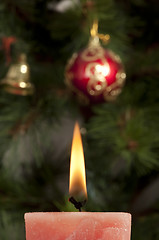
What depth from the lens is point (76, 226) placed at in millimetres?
164

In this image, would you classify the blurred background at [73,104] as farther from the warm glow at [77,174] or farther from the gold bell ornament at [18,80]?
the warm glow at [77,174]

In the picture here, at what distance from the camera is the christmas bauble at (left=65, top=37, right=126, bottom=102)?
0.60 meters

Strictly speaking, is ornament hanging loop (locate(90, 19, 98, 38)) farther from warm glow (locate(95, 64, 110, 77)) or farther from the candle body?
the candle body

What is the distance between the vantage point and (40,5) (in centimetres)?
74

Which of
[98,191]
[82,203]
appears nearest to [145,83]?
[98,191]

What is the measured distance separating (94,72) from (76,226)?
1.46 feet

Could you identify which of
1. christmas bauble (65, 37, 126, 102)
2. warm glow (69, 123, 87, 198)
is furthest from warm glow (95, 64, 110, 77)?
warm glow (69, 123, 87, 198)

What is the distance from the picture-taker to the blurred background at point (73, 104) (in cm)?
63

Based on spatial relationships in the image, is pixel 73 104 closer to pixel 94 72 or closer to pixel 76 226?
pixel 94 72

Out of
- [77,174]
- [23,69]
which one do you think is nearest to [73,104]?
[23,69]

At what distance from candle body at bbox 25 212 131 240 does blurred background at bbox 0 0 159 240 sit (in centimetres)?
41

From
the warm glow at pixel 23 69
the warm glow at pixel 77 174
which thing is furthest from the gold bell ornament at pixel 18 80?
the warm glow at pixel 77 174

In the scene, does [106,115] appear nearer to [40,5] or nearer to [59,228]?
[40,5]

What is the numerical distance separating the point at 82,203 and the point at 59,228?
14 mm
